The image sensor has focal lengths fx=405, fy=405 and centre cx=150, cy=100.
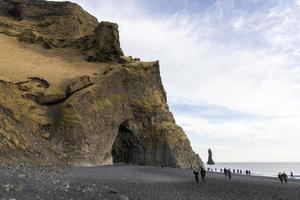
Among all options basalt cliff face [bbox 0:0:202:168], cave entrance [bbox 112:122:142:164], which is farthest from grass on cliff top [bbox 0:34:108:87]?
cave entrance [bbox 112:122:142:164]

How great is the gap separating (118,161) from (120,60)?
63.1 feet

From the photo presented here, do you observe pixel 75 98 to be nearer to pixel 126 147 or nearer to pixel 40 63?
pixel 126 147

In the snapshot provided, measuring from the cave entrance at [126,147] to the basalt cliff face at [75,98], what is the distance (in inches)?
6.8

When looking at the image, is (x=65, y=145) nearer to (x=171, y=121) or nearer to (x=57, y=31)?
(x=171, y=121)

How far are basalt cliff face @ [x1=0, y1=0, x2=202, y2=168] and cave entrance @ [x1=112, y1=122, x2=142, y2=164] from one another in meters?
0.17

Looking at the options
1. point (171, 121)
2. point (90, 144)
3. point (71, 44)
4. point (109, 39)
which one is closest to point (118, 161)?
point (171, 121)

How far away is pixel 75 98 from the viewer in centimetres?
5794

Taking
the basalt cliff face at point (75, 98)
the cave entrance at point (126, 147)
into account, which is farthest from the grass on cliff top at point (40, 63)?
the cave entrance at point (126, 147)

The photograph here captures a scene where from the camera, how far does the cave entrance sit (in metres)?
70.2

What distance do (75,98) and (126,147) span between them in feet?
57.7

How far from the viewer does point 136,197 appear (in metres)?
25.6

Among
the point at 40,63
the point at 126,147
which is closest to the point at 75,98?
the point at 126,147

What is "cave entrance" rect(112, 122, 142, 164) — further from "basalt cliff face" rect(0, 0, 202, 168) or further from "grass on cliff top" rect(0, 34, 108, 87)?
"grass on cliff top" rect(0, 34, 108, 87)

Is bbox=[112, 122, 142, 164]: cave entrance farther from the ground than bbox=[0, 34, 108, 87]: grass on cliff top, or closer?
closer
